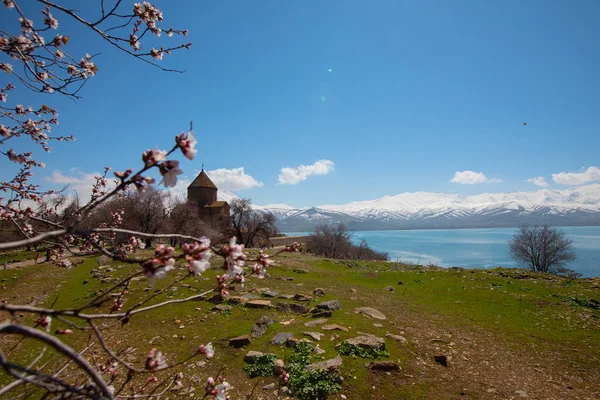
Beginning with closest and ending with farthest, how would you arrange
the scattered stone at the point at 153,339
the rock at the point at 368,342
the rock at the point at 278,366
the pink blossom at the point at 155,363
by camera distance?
the pink blossom at the point at 155,363, the rock at the point at 278,366, the rock at the point at 368,342, the scattered stone at the point at 153,339

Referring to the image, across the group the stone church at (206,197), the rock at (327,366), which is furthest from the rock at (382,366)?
the stone church at (206,197)

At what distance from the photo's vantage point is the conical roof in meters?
57.2

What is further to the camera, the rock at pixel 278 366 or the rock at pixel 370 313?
the rock at pixel 370 313

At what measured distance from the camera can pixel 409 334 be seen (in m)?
8.15

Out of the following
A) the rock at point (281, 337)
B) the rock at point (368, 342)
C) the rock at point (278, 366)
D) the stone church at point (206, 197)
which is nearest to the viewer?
the rock at point (278, 366)

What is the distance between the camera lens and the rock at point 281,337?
685cm

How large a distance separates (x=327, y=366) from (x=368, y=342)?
1492 mm

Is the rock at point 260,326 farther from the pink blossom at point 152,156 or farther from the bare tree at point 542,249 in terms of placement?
the bare tree at point 542,249

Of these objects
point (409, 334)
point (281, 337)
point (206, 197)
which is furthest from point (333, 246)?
point (281, 337)

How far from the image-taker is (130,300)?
10586 mm

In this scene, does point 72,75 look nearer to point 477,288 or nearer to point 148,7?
point 148,7

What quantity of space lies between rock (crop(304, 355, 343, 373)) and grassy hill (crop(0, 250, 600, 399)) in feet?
0.50

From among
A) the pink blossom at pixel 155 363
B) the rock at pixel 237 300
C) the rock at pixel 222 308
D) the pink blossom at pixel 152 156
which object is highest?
the pink blossom at pixel 152 156

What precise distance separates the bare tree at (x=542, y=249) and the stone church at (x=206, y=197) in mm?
49715
